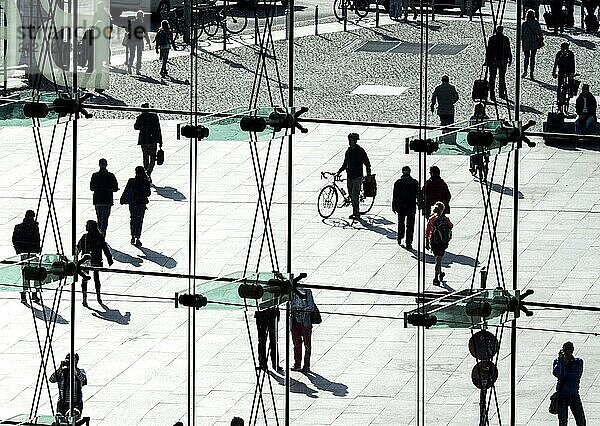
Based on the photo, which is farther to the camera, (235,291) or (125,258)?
(125,258)

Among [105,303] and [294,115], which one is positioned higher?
[294,115]

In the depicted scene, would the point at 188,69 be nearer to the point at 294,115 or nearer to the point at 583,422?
the point at 294,115

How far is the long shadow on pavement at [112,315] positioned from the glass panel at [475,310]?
8.07ft

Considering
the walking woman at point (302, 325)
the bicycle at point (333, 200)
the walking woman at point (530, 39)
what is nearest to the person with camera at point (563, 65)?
the walking woman at point (530, 39)

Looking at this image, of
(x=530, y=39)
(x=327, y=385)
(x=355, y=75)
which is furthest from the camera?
(x=355, y=75)

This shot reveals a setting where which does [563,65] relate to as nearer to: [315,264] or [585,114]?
[585,114]

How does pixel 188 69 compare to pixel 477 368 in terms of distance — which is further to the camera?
pixel 188 69

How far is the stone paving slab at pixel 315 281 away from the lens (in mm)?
19703

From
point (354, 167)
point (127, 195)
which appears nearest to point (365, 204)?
point (354, 167)

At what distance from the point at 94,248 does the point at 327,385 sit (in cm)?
217

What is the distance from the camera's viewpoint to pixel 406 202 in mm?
20375

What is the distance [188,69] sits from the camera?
69.1 ft

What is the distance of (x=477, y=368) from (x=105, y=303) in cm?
291

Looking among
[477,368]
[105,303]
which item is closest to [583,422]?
[477,368]
